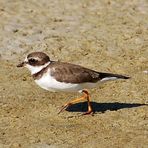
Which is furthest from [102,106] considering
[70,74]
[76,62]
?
[76,62]

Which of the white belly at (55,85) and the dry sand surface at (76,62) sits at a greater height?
the white belly at (55,85)

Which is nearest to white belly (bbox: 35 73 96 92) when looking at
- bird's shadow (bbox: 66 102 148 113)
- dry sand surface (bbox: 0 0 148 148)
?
dry sand surface (bbox: 0 0 148 148)

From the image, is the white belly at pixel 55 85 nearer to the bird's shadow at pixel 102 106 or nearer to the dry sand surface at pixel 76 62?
the dry sand surface at pixel 76 62

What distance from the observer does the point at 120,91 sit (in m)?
11.8

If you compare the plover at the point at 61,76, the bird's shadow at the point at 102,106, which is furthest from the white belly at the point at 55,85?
the bird's shadow at the point at 102,106

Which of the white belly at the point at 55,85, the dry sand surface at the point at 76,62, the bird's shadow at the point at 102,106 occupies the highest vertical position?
the white belly at the point at 55,85

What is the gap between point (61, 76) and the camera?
10242mm

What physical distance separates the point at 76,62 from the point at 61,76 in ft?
10.4

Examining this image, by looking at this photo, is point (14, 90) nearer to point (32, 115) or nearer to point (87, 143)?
point (32, 115)

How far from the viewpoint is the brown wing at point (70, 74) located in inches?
404

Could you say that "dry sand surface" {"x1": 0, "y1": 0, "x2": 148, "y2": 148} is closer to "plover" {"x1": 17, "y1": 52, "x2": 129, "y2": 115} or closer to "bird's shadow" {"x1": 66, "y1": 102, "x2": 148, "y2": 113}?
"bird's shadow" {"x1": 66, "y1": 102, "x2": 148, "y2": 113}

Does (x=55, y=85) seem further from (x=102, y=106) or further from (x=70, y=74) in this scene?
(x=102, y=106)

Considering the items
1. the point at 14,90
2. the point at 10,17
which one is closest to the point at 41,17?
the point at 10,17

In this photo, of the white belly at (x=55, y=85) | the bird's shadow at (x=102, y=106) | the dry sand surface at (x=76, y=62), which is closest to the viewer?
the dry sand surface at (x=76, y=62)
